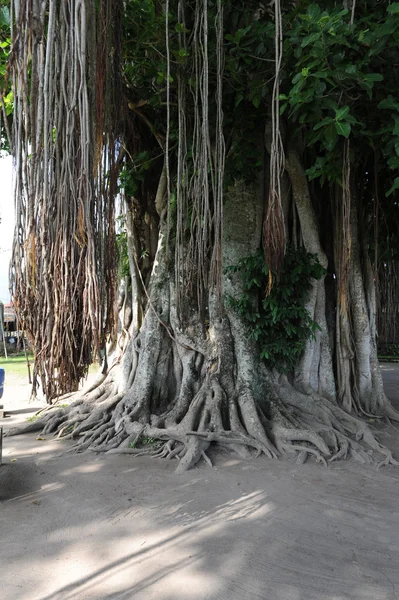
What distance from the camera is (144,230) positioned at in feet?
17.1

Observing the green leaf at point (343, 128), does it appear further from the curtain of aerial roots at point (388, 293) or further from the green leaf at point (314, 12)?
the curtain of aerial roots at point (388, 293)

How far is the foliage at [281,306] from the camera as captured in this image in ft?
13.4

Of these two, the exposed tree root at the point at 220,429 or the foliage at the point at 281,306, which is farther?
the foliage at the point at 281,306

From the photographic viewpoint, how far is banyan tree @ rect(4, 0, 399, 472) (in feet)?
6.66

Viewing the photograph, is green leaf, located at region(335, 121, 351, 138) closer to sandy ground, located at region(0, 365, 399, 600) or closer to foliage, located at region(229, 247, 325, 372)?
foliage, located at region(229, 247, 325, 372)

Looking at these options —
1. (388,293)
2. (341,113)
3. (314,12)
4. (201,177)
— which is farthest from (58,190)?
(388,293)

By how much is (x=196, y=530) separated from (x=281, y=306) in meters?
2.25

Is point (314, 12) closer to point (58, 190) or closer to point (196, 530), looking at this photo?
point (58, 190)

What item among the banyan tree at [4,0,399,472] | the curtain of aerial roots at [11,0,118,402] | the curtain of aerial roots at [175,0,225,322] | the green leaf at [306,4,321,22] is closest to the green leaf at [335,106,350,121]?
the banyan tree at [4,0,399,472]

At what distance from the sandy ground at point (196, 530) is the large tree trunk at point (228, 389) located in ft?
0.84

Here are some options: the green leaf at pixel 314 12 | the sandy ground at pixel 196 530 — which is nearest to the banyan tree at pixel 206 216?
the green leaf at pixel 314 12

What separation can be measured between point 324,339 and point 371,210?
180 centimetres

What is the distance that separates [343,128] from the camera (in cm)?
278

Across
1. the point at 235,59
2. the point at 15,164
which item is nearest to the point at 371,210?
the point at 235,59
